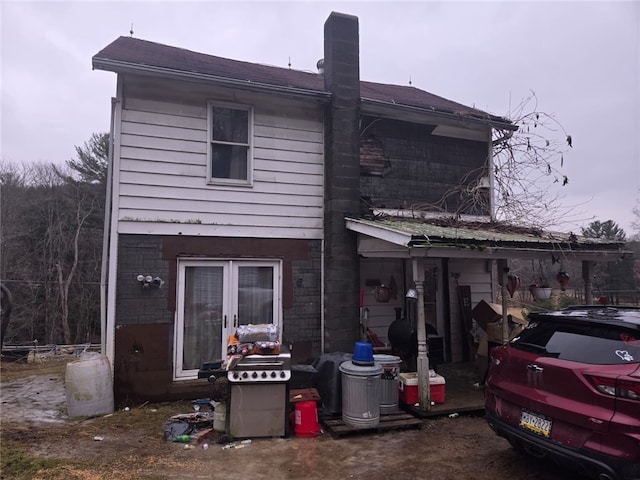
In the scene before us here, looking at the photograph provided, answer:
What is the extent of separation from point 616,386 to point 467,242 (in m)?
3.07

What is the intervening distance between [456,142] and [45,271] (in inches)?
778

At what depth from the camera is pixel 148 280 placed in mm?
6664

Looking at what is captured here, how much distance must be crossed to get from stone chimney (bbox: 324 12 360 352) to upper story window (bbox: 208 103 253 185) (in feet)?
4.96

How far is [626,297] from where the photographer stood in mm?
18531

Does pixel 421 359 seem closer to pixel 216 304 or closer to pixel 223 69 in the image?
pixel 216 304

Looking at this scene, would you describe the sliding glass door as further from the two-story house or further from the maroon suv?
the maroon suv

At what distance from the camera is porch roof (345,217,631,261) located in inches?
233

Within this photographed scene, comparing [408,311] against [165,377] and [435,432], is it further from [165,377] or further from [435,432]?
[165,377]

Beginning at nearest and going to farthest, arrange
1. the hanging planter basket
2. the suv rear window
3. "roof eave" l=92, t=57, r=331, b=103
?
the suv rear window, "roof eave" l=92, t=57, r=331, b=103, the hanging planter basket

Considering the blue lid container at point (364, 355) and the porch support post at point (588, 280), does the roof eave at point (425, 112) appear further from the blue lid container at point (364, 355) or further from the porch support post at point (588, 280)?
the blue lid container at point (364, 355)

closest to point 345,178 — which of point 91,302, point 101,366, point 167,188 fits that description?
point 167,188

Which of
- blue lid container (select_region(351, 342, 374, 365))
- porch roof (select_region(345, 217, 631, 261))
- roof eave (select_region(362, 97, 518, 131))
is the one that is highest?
roof eave (select_region(362, 97, 518, 131))

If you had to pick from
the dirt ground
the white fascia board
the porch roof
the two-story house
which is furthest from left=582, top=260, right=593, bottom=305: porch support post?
the white fascia board

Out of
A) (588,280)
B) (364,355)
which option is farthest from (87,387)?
(588,280)
